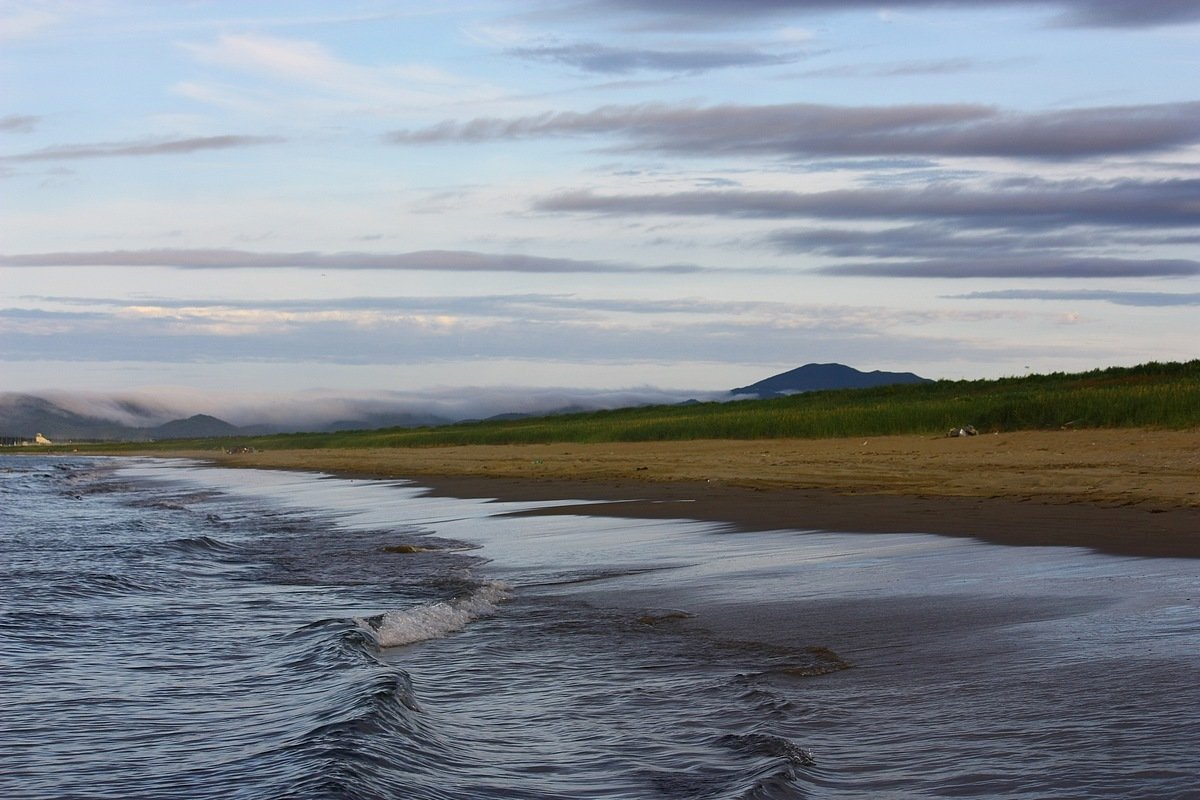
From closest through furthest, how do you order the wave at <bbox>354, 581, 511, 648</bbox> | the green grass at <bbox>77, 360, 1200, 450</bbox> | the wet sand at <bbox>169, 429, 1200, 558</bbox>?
the wave at <bbox>354, 581, 511, 648</bbox> < the wet sand at <bbox>169, 429, 1200, 558</bbox> < the green grass at <bbox>77, 360, 1200, 450</bbox>

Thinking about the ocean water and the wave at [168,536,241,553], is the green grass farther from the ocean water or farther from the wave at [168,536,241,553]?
the wave at [168,536,241,553]

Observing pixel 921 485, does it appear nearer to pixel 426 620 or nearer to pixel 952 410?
pixel 426 620

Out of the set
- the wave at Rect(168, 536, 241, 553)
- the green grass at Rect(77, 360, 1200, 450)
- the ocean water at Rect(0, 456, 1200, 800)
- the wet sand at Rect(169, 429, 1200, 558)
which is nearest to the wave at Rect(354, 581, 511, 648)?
the ocean water at Rect(0, 456, 1200, 800)

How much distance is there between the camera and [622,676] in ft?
24.2

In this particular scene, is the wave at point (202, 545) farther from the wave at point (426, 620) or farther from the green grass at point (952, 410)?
the green grass at point (952, 410)

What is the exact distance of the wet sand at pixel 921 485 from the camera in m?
13.3

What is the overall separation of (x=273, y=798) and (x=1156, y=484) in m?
13.9

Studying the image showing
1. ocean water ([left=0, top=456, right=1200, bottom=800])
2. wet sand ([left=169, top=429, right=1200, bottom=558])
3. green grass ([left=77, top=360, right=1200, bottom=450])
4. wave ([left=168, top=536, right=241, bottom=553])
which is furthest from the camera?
green grass ([left=77, top=360, right=1200, bottom=450])

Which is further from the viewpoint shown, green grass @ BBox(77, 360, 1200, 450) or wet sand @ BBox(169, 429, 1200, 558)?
green grass @ BBox(77, 360, 1200, 450)

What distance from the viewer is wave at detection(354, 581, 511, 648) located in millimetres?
9086

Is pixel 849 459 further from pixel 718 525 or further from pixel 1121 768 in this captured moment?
pixel 1121 768

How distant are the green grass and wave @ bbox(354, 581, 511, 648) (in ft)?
63.2

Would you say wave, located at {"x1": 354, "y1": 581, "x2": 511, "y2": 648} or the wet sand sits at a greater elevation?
the wet sand

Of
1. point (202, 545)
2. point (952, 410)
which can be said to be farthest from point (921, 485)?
point (952, 410)
